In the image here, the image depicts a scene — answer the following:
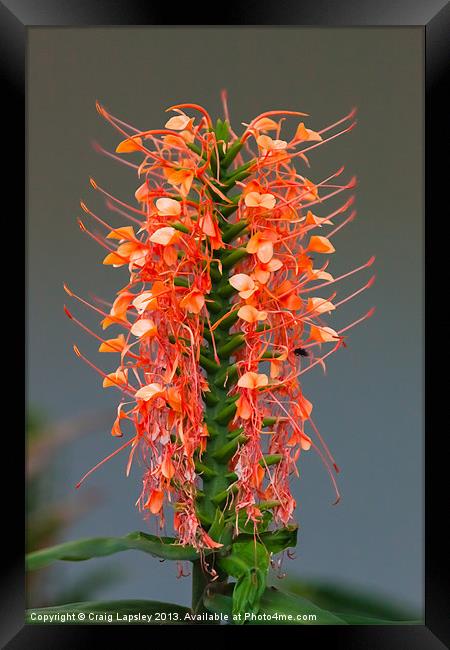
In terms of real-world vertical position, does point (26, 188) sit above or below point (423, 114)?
below

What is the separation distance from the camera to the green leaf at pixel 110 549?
173 cm

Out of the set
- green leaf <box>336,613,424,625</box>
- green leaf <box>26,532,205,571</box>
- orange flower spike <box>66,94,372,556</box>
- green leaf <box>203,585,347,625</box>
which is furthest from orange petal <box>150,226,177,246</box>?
green leaf <box>336,613,424,625</box>

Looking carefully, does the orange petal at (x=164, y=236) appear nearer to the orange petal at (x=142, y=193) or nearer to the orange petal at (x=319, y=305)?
the orange petal at (x=142, y=193)

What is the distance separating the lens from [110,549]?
5.70ft

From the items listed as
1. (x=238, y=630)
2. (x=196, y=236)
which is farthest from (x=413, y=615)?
(x=196, y=236)

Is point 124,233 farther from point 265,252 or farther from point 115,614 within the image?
point 115,614

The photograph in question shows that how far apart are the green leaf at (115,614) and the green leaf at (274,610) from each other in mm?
80

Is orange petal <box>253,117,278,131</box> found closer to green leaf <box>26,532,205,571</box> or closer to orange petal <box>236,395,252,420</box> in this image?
orange petal <box>236,395,252,420</box>

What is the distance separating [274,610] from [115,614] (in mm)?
326

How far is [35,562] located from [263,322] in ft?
2.14

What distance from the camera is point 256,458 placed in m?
1.68

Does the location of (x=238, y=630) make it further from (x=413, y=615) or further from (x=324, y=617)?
(x=413, y=615)

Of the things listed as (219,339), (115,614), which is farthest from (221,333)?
(115,614)

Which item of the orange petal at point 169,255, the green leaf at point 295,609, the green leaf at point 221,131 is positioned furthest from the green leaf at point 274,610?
the green leaf at point 221,131
